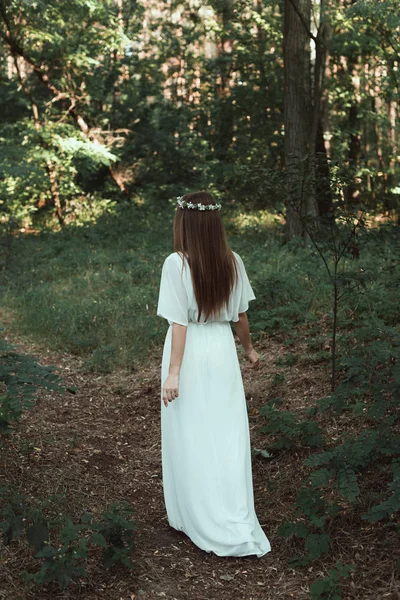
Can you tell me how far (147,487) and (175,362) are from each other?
155 centimetres

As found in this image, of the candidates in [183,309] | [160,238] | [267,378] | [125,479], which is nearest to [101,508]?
[125,479]

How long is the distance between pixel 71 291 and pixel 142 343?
103 inches

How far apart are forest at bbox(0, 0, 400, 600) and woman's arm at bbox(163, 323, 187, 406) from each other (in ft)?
2.13

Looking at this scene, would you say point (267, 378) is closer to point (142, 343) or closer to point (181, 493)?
point (142, 343)

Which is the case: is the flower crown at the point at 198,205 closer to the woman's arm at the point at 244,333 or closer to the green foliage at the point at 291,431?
the woman's arm at the point at 244,333

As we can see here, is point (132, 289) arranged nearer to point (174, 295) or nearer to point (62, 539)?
point (174, 295)

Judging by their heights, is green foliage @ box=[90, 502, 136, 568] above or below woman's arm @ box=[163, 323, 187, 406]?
below

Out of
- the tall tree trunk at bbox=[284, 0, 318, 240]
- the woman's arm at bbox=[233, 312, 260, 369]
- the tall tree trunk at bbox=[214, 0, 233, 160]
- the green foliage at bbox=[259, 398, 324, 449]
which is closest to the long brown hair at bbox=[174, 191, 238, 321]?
the woman's arm at bbox=[233, 312, 260, 369]

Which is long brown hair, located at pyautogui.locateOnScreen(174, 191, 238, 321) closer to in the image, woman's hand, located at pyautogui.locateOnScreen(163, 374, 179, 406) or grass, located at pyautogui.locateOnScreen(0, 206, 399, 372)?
woman's hand, located at pyautogui.locateOnScreen(163, 374, 179, 406)

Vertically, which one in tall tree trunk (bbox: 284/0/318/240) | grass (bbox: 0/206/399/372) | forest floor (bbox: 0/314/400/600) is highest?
tall tree trunk (bbox: 284/0/318/240)

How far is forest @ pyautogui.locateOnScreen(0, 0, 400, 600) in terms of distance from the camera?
3803mm

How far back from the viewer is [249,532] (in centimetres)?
405

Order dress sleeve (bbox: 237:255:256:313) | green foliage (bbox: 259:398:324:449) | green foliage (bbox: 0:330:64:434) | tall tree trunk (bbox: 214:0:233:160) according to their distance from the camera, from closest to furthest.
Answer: green foliage (bbox: 0:330:64:434) → dress sleeve (bbox: 237:255:256:313) → green foliage (bbox: 259:398:324:449) → tall tree trunk (bbox: 214:0:233:160)

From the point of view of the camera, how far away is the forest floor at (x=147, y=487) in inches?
144
